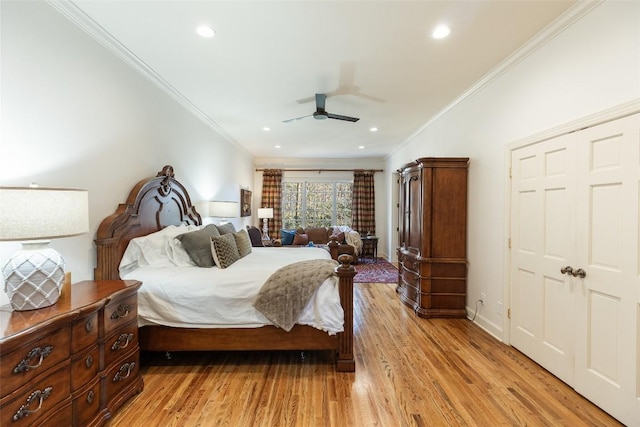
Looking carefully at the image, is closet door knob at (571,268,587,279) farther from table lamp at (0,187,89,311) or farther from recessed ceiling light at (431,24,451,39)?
table lamp at (0,187,89,311)

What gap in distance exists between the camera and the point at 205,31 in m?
2.29

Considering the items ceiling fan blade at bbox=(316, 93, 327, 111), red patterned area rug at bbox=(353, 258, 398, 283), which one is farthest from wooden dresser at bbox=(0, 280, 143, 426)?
red patterned area rug at bbox=(353, 258, 398, 283)

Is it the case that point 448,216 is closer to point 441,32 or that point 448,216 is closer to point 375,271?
point 441,32

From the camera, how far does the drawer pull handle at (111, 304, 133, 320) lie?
1.84 metres

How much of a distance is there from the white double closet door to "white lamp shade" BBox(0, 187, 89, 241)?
10.5 feet

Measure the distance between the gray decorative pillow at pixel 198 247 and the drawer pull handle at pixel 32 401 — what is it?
4.78 ft

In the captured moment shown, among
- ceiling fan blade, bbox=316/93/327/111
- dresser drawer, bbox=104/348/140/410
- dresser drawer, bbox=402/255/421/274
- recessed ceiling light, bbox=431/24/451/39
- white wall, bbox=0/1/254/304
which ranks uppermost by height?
recessed ceiling light, bbox=431/24/451/39

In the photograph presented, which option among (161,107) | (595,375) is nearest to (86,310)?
(161,107)

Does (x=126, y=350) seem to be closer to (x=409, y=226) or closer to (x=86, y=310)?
(x=86, y=310)

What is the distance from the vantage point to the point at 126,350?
196cm

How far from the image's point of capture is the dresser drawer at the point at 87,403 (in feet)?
4.98

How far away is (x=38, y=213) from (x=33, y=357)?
65 centimetres

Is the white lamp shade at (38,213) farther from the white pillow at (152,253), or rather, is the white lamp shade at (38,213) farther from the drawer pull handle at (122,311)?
the white pillow at (152,253)

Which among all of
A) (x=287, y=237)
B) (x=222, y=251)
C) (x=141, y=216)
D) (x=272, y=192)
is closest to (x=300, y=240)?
(x=287, y=237)
